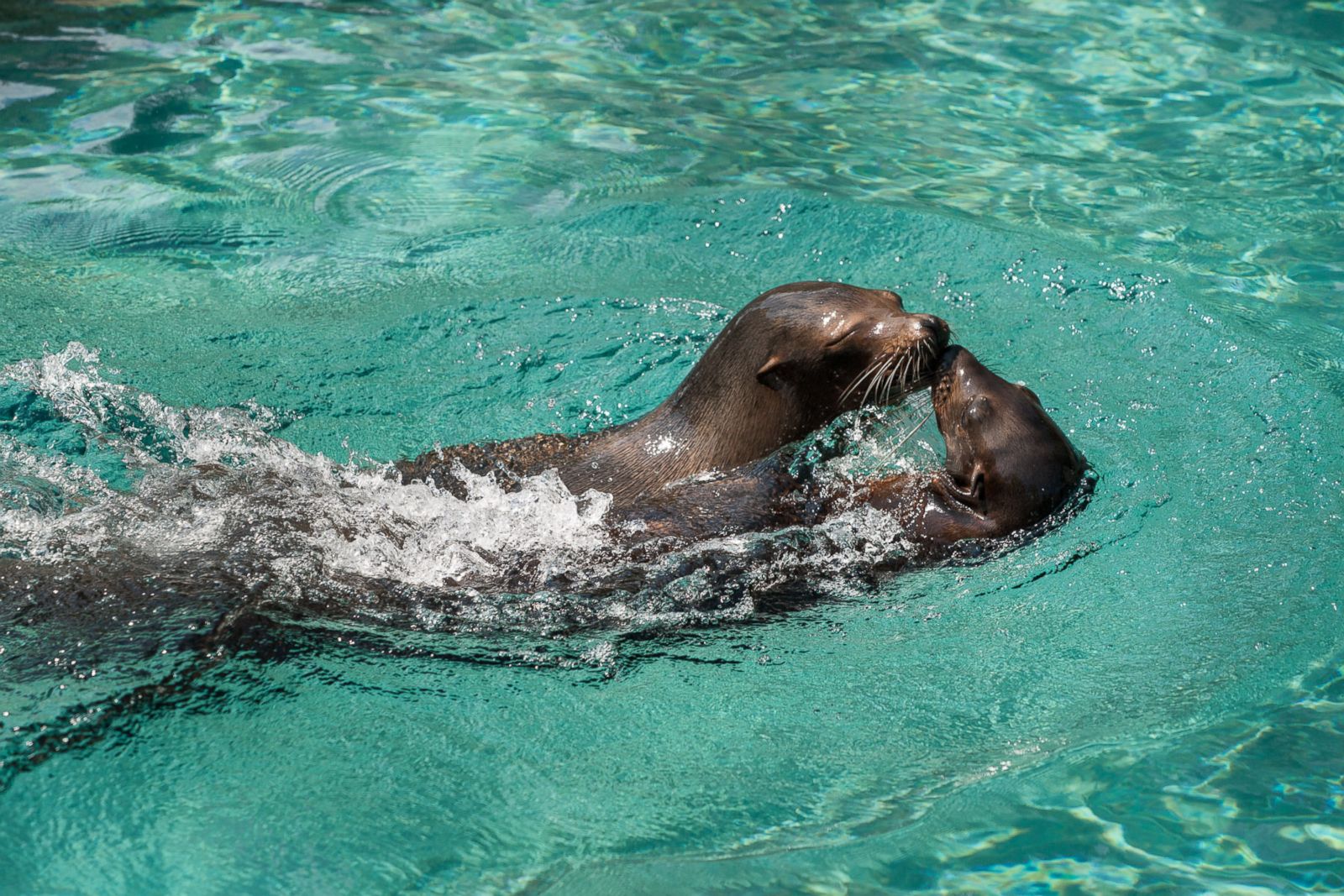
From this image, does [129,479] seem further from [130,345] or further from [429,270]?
[429,270]

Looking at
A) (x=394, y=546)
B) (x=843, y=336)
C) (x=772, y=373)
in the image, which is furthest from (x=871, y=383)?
(x=394, y=546)

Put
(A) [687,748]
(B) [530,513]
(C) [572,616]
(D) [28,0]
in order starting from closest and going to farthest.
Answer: (A) [687,748], (C) [572,616], (B) [530,513], (D) [28,0]

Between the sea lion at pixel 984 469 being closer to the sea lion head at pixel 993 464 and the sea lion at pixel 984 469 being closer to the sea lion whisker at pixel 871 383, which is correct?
the sea lion head at pixel 993 464

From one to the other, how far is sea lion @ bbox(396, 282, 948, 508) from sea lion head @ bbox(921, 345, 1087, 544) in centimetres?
26

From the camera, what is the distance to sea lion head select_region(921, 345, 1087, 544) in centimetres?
481

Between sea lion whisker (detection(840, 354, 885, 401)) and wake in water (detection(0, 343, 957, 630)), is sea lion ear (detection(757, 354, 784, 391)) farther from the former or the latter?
wake in water (detection(0, 343, 957, 630))

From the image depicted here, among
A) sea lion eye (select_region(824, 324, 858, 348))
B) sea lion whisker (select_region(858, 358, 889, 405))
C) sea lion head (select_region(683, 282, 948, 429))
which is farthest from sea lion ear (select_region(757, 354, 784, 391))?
sea lion whisker (select_region(858, 358, 889, 405))

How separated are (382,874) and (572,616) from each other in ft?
3.67

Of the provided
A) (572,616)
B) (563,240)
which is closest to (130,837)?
(572,616)

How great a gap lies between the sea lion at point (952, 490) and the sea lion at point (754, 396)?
188 mm

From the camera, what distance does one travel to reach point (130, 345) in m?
6.73

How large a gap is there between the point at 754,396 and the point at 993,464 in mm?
1025

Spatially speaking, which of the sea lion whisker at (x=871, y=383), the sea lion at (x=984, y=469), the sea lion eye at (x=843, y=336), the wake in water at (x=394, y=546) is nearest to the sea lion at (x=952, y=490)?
the sea lion at (x=984, y=469)

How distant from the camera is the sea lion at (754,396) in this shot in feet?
16.9
